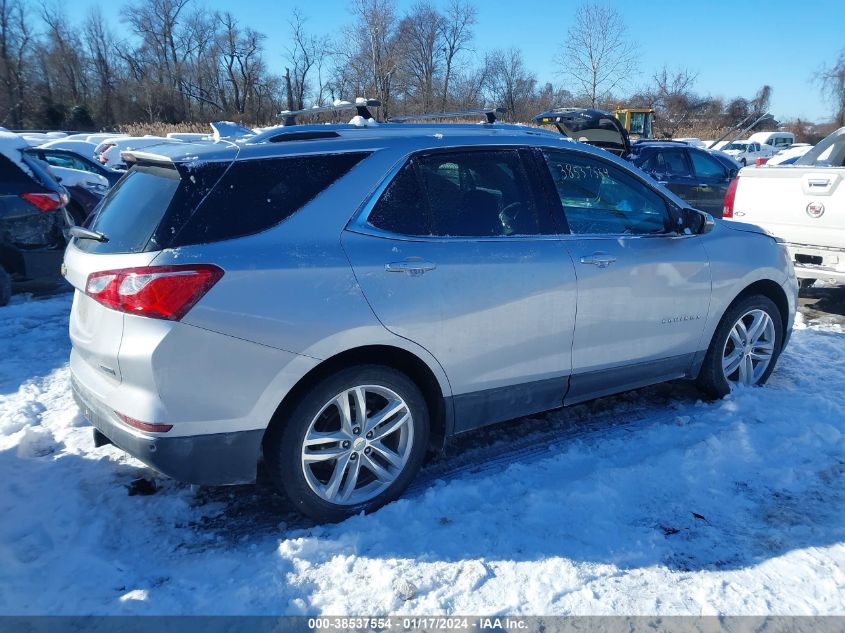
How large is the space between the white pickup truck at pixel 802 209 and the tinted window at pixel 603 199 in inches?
114

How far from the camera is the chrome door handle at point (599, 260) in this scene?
3.76 metres

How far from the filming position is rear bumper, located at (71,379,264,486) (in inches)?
110

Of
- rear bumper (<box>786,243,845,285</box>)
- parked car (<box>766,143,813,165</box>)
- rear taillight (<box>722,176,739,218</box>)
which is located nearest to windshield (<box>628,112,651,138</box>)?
parked car (<box>766,143,813,165</box>)

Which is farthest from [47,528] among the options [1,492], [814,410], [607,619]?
[814,410]

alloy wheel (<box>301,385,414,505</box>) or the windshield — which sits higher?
the windshield

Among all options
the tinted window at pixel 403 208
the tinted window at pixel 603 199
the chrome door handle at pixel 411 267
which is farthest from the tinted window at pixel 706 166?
the chrome door handle at pixel 411 267

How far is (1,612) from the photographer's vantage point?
2.53m

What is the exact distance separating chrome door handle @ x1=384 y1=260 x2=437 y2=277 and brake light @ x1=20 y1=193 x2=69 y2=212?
544 cm

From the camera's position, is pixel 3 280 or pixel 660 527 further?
pixel 3 280

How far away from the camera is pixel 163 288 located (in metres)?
2.68

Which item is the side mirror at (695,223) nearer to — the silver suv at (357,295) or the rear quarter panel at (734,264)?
the silver suv at (357,295)

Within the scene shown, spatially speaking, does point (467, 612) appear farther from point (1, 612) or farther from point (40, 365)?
point (40, 365)

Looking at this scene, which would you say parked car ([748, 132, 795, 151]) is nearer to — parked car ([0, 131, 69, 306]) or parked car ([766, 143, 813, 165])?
parked car ([766, 143, 813, 165])

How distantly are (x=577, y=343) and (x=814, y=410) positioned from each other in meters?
1.87
